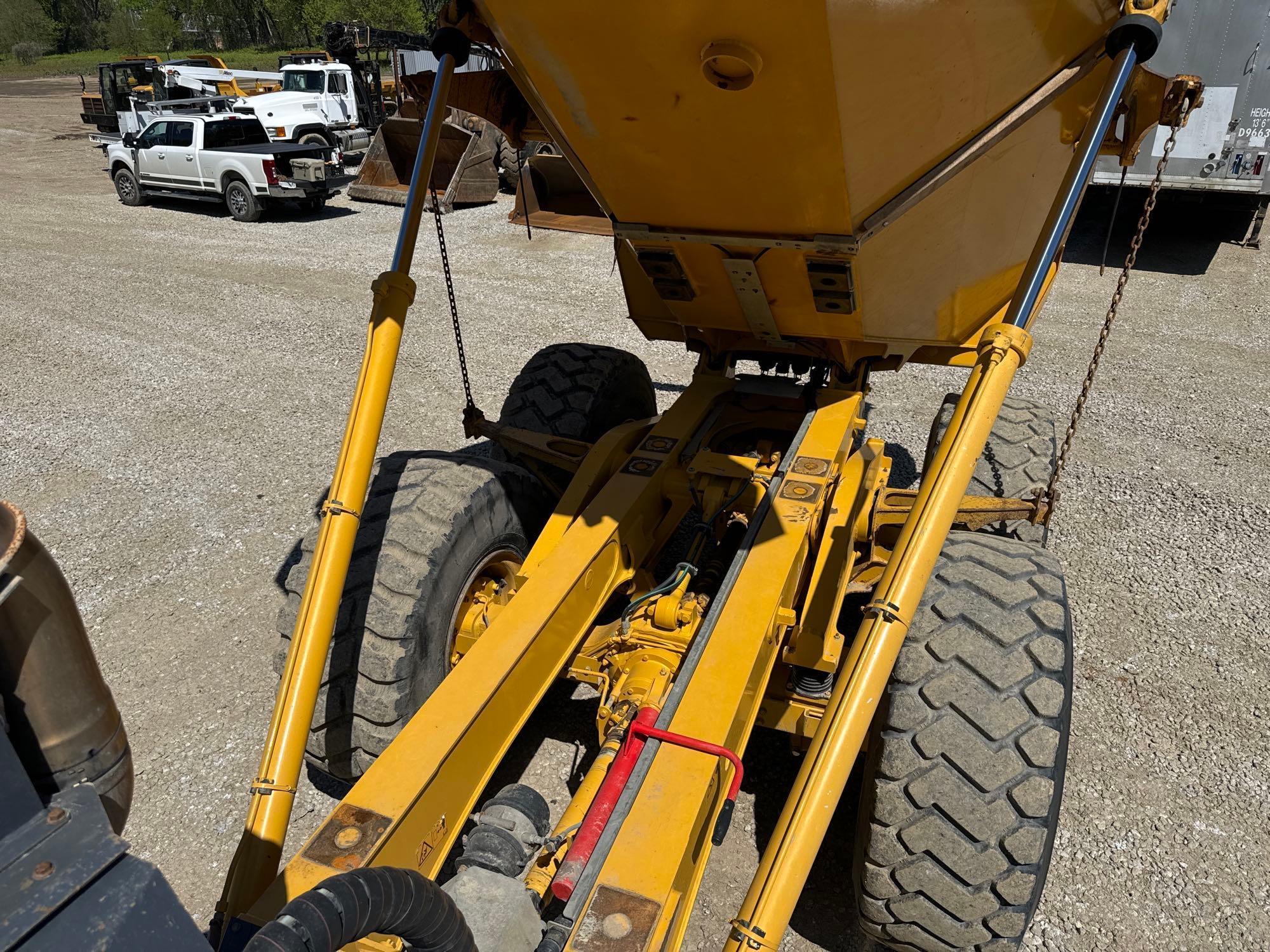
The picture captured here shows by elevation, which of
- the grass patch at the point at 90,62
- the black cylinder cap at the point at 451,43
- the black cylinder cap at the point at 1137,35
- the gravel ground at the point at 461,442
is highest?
the grass patch at the point at 90,62

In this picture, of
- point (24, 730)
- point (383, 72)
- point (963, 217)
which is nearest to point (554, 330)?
point (963, 217)

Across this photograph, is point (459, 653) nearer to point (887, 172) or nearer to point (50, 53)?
point (887, 172)

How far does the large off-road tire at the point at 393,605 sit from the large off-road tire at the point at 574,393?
1.33m

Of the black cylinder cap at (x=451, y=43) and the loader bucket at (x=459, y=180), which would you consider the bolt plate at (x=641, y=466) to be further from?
the loader bucket at (x=459, y=180)

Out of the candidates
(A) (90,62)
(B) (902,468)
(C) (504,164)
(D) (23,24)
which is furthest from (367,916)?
(D) (23,24)

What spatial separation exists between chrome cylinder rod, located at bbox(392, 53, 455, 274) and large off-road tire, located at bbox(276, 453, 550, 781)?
0.84 meters

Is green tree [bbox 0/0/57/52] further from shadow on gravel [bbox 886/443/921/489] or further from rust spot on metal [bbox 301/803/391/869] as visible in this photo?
rust spot on metal [bbox 301/803/391/869]

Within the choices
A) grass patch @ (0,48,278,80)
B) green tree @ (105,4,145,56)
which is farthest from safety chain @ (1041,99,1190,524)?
green tree @ (105,4,145,56)

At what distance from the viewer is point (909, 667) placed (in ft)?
8.81

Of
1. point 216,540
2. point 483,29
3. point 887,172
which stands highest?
point 483,29

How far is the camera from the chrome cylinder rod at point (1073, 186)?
2393 mm

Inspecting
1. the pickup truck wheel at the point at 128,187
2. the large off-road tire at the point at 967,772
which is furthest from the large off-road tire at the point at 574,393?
the pickup truck wheel at the point at 128,187

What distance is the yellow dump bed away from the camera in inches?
76.5

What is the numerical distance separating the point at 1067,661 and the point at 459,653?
2.15 metres
